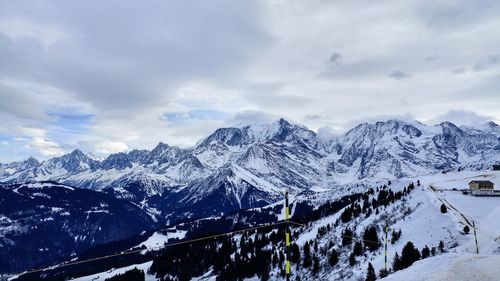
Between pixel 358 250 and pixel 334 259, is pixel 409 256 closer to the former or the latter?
pixel 358 250

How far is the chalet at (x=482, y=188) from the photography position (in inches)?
4437

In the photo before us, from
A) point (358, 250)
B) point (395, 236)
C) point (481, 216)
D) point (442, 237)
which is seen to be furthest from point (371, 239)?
point (442, 237)

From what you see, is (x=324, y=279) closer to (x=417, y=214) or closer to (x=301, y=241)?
(x=417, y=214)

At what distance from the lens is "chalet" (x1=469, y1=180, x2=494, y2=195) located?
113m

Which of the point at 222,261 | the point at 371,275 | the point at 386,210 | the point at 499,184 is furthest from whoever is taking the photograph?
the point at 222,261

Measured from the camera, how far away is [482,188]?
11612 centimetres

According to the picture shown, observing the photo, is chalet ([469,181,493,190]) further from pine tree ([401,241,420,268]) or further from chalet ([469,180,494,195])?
pine tree ([401,241,420,268])

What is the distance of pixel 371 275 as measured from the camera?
60.1 metres

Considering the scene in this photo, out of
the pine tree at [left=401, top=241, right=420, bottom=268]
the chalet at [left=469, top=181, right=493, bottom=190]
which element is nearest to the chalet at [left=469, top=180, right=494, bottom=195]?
the chalet at [left=469, top=181, right=493, bottom=190]

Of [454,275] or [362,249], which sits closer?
[454,275]

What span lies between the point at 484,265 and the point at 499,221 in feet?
165

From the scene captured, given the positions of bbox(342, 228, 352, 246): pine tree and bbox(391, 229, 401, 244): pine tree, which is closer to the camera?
bbox(391, 229, 401, 244): pine tree

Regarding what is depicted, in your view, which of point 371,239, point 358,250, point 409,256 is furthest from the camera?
point 371,239

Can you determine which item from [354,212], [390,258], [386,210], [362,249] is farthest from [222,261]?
[390,258]
